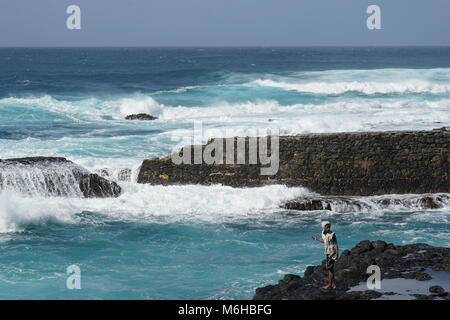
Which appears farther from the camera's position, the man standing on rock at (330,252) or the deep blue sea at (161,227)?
the deep blue sea at (161,227)

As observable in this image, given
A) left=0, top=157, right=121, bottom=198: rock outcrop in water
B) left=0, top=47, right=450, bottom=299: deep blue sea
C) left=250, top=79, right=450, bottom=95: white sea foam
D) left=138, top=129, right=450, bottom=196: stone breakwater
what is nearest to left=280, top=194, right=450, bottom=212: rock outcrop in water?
left=0, top=47, right=450, bottom=299: deep blue sea

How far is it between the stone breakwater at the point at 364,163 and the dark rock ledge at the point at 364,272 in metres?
4.88

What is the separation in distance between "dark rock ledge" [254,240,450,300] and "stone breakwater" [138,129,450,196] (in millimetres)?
4883

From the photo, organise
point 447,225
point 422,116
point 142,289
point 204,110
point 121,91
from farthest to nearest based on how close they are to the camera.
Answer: point 121,91
point 204,110
point 422,116
point 447,225
point 142,289

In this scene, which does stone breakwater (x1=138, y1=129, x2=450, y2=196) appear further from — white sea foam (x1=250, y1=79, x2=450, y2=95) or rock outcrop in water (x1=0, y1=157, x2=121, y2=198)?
white sea foam (x1=250, y1=79, x2=450, y2=95)

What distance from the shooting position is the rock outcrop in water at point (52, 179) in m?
15.5

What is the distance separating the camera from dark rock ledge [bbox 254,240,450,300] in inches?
351

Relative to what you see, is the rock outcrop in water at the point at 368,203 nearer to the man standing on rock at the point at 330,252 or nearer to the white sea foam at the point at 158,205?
the white sea foam at the point at 158,205

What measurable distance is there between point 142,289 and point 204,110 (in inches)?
1065

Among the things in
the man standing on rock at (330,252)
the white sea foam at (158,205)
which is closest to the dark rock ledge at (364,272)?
the man standing on rock at (330,252)

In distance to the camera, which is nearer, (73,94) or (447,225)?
(447,225)

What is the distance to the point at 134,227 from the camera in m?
14.1
